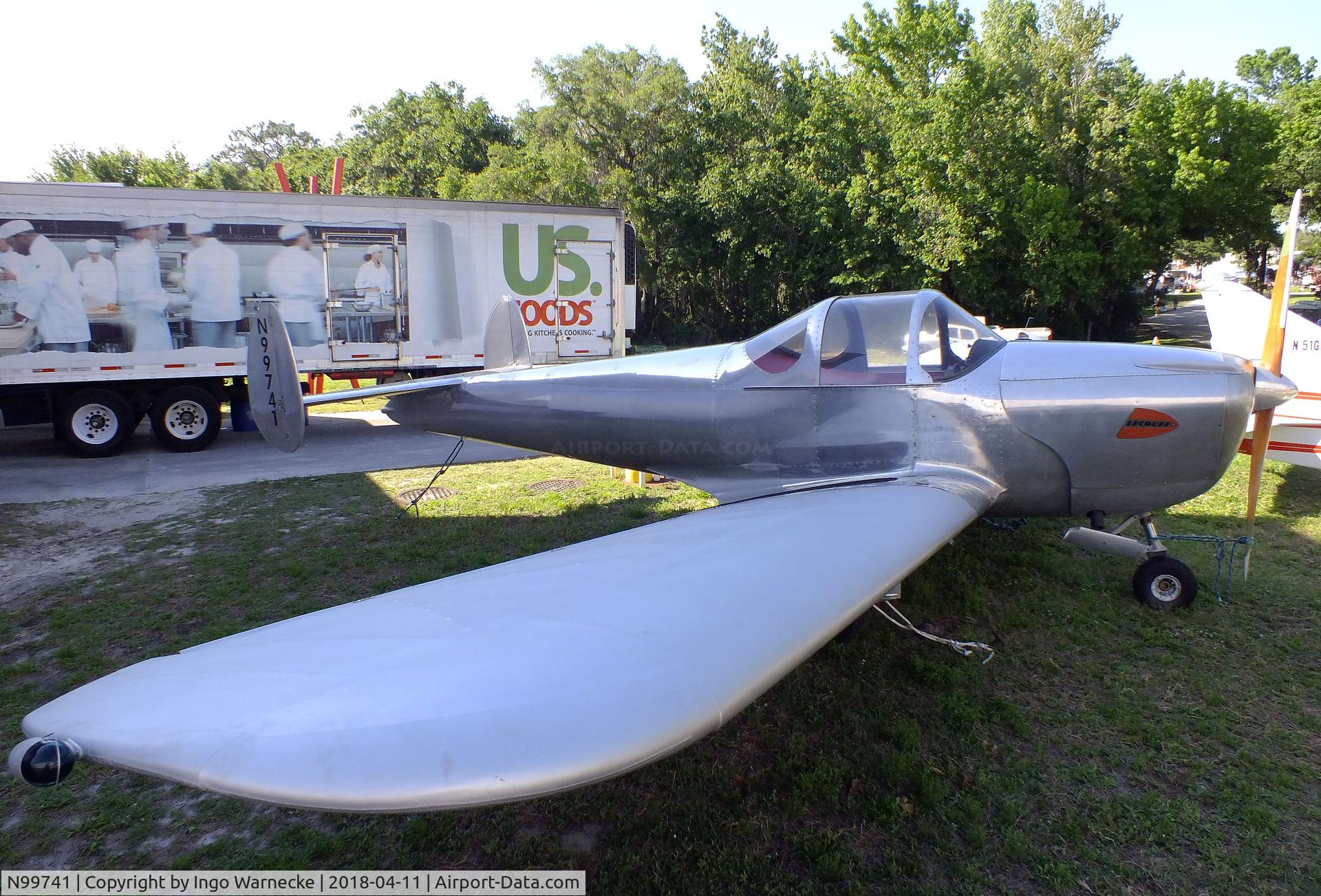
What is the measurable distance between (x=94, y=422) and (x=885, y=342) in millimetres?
10425

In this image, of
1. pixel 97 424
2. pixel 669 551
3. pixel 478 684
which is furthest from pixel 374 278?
pixel 478 684

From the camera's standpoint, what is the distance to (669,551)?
2.92 m

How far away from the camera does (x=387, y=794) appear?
4.66 feet

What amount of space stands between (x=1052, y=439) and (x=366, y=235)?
940 centimetres

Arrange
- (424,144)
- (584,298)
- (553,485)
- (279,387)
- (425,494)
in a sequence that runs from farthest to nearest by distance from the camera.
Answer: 1. (424,144)
2. (584,298)
3. (553,485)
4. (425,494)
5. (279,387)

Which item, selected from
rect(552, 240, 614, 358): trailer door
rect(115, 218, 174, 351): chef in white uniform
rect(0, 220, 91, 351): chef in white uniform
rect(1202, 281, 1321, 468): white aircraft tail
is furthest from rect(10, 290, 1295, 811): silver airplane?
rect(0, 220, 91, 351): chef in white uniform

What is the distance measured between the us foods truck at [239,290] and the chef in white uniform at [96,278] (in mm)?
17

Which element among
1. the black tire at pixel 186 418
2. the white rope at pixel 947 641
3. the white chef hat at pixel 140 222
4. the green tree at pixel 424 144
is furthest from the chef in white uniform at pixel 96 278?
the green tree at pixel 424 144

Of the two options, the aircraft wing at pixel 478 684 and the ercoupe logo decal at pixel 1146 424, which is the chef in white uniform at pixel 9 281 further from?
the ercoupe logo decal at pixel 1146 424

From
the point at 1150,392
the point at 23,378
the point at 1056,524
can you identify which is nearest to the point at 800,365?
the point at 1150,392

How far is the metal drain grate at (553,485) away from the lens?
8328 mm

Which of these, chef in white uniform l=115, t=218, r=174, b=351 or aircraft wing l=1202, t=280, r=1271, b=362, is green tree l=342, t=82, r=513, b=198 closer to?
chef in white uniform l=115, t=218, r=174, b=351

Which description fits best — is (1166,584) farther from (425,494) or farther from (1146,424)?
(425,494)

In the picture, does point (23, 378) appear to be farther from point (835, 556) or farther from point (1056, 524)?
point (1056, 524)
